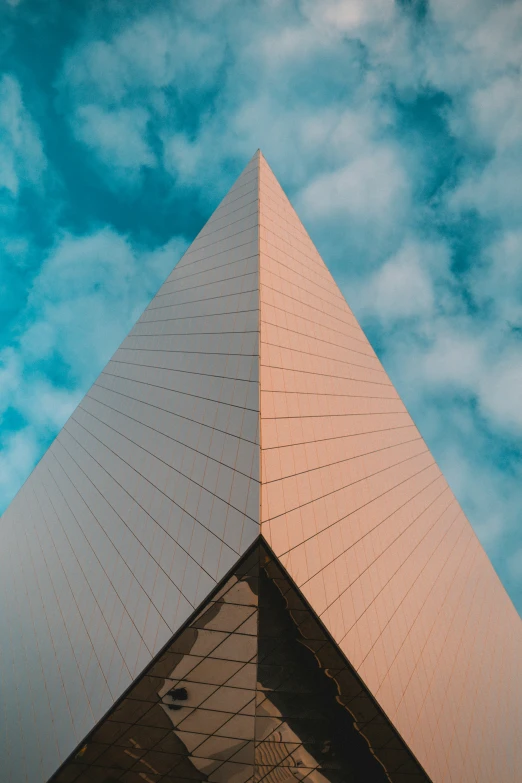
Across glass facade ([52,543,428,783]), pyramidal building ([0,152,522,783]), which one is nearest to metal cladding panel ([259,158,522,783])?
pyramidal building ([0,152,522,783])

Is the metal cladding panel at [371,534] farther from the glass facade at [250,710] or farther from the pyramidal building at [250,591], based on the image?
the glass facade at [250,710]

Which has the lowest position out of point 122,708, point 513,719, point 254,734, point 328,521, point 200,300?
point 513,719

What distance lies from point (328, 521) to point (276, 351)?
219 inches

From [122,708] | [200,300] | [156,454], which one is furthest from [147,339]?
[122,708]

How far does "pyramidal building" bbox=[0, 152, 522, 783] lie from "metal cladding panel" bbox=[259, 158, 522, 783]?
11cm

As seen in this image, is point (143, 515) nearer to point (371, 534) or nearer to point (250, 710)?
point (250, 710)

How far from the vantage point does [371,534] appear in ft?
49.9

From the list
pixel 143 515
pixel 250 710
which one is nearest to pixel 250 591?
pixel 250 710

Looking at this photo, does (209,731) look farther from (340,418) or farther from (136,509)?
(340,418)

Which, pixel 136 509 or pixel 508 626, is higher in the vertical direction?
pixel 136 509

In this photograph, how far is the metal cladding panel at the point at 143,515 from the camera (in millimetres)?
11375

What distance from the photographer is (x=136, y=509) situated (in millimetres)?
15023

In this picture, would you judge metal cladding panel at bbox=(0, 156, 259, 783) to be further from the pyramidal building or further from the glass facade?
the glass facade

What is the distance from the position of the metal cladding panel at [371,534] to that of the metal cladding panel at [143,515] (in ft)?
3.80
